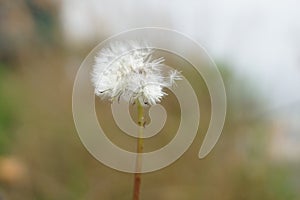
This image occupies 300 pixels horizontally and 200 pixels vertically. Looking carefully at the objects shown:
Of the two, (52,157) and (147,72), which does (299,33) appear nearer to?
(52,157)

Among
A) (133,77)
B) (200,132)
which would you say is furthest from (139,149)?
(200,132)

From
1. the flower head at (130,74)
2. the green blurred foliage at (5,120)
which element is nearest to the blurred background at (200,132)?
the green blurred foliage at (5,120)

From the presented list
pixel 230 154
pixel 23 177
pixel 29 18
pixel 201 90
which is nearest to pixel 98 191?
pixel 23 177

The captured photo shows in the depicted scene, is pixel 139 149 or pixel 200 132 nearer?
pixel 139 149

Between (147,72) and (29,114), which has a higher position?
(29,114)

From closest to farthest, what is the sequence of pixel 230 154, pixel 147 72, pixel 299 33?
1. pixel 147 72
2. pixel 299 33
3. pixel 230 154

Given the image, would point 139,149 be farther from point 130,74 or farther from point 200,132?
point 200,132

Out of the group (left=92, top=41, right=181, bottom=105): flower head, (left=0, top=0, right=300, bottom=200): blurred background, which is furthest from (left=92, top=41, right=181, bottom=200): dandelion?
(left=0, top=0, right=300, bottom=200): blurred background
